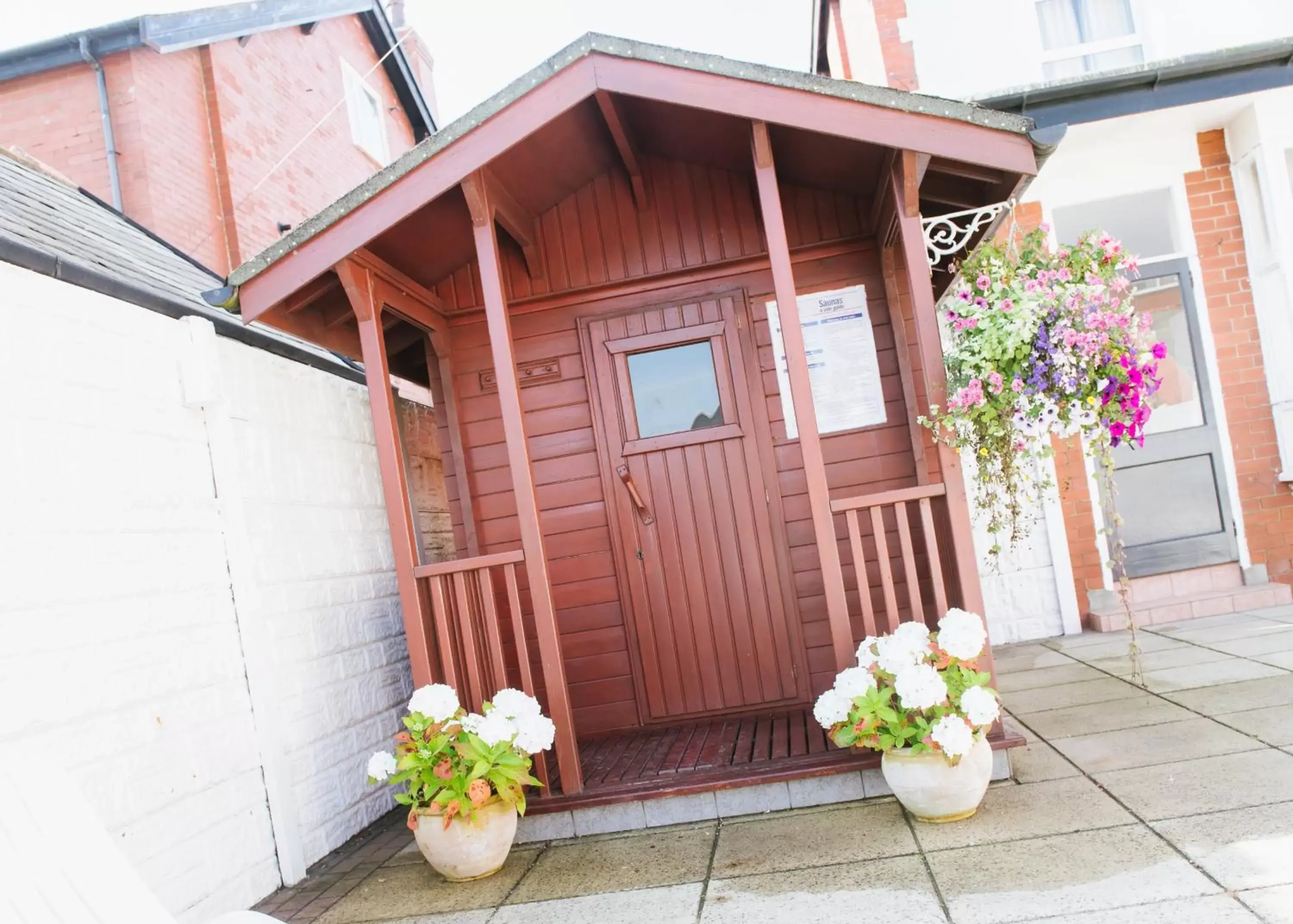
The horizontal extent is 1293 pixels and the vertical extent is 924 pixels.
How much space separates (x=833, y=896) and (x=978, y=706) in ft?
2.71

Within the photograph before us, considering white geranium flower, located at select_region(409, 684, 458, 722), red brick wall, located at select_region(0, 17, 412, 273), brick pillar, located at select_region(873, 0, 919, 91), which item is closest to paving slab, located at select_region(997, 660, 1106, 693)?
white geranium flower, located at select_region(409, 684, 458, 722)

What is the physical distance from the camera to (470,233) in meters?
4.71

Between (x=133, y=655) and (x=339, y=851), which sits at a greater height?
(x=133, y=655)

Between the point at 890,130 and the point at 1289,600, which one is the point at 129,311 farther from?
the point at 1289,600

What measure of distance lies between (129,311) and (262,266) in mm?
515

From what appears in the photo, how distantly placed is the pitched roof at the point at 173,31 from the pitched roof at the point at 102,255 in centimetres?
300

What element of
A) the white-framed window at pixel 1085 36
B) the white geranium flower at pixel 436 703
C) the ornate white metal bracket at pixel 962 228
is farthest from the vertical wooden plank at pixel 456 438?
the white-framed window at pixel 1085 36

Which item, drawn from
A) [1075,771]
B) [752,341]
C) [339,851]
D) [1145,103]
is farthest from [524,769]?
[1145,103]

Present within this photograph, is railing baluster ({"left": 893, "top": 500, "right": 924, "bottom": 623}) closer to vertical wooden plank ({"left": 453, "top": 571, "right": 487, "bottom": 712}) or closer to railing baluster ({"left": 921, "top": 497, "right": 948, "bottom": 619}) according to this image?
railing baluster ({"left": 921, "top": 497, "right": 948, "bottom": 619})

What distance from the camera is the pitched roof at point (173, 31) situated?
796cm

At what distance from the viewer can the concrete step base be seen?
6297 mm

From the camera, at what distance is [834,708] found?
3578mm

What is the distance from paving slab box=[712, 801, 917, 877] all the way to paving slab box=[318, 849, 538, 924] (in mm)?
773

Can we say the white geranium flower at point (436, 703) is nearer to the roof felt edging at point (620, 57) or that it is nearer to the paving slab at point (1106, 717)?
the roof felt edging at point (620, 57)
